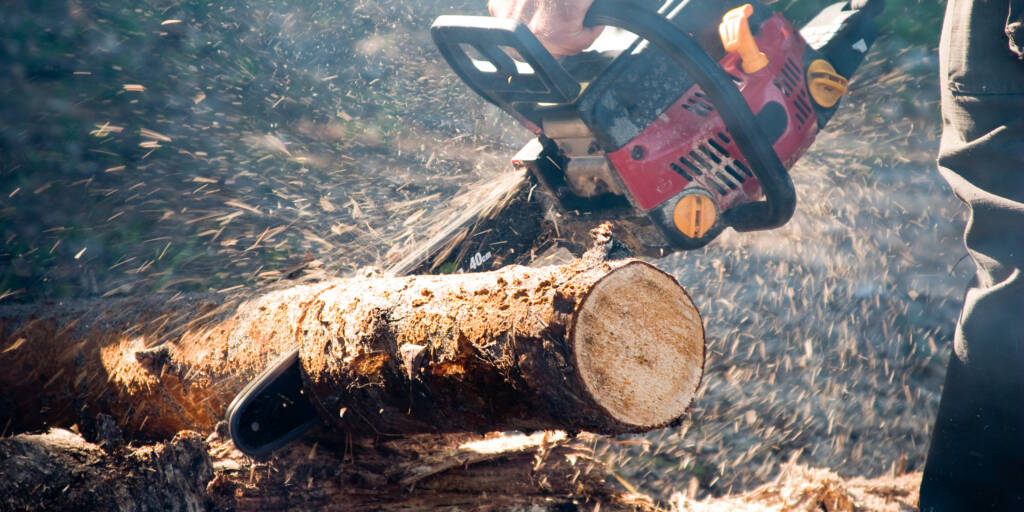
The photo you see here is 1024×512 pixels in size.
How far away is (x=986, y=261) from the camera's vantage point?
1.52 m

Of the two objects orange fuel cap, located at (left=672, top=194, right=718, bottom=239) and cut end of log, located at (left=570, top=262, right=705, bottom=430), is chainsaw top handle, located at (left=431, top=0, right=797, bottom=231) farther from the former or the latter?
cut end of log, located at (left=570, top=262, right=705, bottom=430)

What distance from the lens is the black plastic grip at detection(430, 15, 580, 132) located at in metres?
1.67

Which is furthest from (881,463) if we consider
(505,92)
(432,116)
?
(432,116)

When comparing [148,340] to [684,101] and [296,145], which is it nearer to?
[684,101]

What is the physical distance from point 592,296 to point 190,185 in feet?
11.2

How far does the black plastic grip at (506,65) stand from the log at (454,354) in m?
Answer: 0.77

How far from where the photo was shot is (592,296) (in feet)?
3.07

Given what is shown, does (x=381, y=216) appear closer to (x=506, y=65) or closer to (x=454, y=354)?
(x=506, y=65)

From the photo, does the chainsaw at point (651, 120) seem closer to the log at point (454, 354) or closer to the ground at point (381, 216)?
the log at point (454, 354)

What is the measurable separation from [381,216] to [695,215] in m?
2.36

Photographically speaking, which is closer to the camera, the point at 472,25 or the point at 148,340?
the point at 472,25

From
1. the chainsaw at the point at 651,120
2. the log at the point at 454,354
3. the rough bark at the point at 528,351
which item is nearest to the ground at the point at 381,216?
the chainsaw at the point at 651,120

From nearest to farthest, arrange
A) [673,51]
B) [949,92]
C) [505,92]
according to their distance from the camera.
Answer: [949,92], [673,51], [505,92]

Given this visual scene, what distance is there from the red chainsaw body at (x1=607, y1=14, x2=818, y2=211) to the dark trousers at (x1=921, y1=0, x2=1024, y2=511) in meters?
0.61
